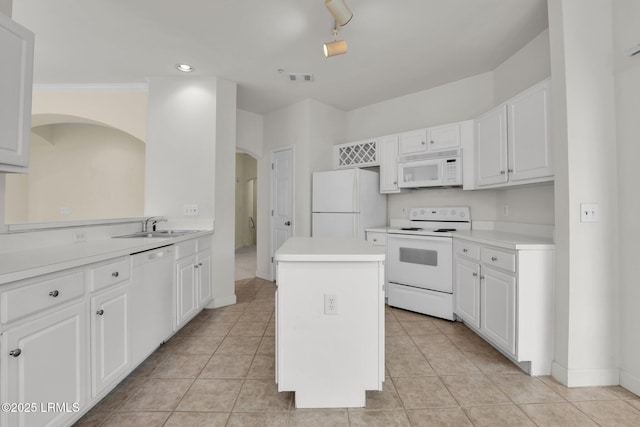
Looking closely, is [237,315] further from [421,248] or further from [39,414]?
[421,248]

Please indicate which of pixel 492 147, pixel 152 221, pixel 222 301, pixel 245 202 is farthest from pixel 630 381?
pixel 245 202

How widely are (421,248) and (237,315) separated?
2143mm

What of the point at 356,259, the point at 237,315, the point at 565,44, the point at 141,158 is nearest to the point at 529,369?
the point at 356,259

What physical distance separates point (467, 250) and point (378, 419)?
1.66 metres

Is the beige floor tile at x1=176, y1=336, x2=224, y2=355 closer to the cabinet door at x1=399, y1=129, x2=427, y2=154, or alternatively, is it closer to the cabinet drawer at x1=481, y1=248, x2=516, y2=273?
the cabinet drawer at x1=481, y1=248, x2=516, y2=273

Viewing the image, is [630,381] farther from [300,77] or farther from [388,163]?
[300,77]

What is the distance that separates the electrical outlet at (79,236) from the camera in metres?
2.02

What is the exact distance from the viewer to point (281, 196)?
4391 mm

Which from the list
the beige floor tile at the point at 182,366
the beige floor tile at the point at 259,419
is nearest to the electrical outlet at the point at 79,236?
the beige floor tile at the point at 182,366

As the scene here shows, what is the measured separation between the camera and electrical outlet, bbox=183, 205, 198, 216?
10.6ft

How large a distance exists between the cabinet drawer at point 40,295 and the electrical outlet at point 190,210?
1888 millimetres

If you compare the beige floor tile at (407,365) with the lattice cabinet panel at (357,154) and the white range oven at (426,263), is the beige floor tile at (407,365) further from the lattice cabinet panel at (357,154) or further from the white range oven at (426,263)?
the lattice cabinet panel at (357,154)

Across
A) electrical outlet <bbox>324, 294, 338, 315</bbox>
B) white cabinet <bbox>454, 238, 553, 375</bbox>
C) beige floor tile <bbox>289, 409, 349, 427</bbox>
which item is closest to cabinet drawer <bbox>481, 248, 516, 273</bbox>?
white cabinet <bbox>454, 238, 553, 375</bbox>

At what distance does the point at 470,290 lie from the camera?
250cm
